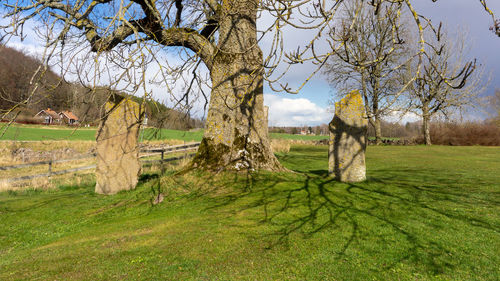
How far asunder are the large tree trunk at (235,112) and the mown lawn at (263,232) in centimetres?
56

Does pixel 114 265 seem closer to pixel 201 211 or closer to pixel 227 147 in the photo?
pixel 201 211

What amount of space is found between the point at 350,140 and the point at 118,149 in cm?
674

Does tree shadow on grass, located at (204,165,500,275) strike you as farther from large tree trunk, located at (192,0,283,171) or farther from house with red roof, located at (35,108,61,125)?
house with red roof, located at (35,108,61,125)

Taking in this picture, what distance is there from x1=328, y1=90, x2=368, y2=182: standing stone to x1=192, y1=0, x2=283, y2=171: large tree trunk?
1803 mm

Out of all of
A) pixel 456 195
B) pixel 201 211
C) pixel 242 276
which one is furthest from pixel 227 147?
pixel 456 195

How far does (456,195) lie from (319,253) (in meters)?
4.25

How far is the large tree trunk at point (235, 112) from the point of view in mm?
7574

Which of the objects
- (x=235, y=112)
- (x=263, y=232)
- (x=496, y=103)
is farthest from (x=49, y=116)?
(x=496, y=103)

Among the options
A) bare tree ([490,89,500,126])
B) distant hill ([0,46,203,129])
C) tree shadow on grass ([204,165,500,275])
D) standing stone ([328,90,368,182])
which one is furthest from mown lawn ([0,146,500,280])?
bare tree ([490,89,500,126])

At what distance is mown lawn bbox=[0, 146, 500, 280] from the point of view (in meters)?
3.52

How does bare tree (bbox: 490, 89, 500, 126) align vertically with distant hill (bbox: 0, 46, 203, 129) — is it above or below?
above

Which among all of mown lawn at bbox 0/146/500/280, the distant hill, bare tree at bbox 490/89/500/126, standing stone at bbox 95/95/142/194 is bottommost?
mown lawn at bbox 0/146/500/280

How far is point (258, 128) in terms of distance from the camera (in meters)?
7.83

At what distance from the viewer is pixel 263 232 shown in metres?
4.59
